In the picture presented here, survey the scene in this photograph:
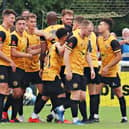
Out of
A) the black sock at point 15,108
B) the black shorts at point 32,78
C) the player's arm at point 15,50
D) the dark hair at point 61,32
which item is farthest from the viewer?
the black shorts at point 32,78

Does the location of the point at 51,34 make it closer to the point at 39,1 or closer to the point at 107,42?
the point at 107,42

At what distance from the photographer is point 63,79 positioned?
1538 cm

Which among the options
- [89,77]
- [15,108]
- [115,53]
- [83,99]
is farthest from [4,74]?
[115,53]

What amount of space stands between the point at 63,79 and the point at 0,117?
1837 mm

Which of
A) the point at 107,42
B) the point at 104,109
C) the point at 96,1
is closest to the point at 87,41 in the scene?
the point at 107,42

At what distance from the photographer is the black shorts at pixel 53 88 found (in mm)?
14430

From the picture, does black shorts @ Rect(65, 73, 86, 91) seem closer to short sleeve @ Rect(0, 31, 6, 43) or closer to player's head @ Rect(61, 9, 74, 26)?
short sleeve @ Rect(0, 31, 6, 43)

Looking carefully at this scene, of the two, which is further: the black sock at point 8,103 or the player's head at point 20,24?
the black sock at point 8,103

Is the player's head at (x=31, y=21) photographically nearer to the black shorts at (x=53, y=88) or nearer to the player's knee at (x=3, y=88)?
the black shorts at (x=53, y=88)

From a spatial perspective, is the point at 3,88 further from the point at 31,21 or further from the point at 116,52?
the point at 116,52

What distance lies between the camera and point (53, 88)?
47.3 feet

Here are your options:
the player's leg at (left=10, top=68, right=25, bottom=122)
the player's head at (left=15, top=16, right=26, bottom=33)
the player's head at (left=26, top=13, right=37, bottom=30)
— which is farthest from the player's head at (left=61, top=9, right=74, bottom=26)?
the player's leg at (left=10, top=68, right=25, bottom=122)

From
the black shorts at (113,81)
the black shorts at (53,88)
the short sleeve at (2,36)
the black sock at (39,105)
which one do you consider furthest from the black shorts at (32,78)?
the black shorts at (113,81)

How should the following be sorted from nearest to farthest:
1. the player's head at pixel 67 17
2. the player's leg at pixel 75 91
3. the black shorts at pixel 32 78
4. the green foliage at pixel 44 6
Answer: the player's leg at pixel 75 91 < the black shorts at pixel 32 78 < the player's head at pixel 67 17 < the green foliage at pixel 44 6
